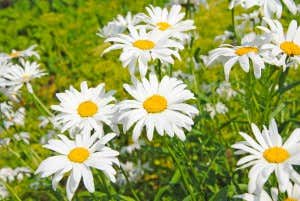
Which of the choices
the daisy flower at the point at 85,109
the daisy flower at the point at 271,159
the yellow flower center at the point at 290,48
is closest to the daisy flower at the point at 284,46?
the yellow flower center at the point at 290,48

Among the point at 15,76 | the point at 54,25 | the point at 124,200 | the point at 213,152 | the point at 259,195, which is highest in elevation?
the point at 54,25

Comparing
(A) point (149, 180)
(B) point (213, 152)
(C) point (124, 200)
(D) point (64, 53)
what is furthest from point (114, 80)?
(C) point (124, 200)

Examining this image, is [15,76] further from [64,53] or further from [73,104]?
[64,53]

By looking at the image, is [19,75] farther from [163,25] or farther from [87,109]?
[163,25]

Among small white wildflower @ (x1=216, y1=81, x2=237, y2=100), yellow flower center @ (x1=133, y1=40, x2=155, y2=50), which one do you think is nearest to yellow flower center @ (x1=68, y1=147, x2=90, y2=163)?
yellow flower center @ (x1=133, y1=40, x2=155, y2=50)

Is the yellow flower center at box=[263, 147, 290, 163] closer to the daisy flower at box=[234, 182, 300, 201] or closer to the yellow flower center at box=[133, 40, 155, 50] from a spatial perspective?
the daisy flower at box=[234, 182, 300, 201]

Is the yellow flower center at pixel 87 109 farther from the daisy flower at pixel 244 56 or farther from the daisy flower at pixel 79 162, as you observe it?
the daisy flower at pixel 244 56

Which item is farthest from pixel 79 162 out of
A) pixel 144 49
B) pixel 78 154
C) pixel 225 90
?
pixel 225 90
